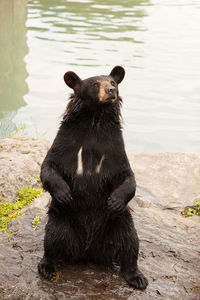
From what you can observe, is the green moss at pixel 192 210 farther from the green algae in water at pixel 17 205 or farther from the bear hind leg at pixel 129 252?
the bear hind leg at pixel 129 252

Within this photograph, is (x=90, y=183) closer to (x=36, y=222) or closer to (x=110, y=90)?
(x=110, y=90)

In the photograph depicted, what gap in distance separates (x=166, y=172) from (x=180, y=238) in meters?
2.98

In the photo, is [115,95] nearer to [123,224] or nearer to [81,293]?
[123,224]

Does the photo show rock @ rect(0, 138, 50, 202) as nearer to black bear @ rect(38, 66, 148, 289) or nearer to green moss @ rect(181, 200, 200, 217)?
green moss @ rect(181, 200, 200, 217)

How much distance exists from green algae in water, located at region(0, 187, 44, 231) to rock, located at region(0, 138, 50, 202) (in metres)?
0.11

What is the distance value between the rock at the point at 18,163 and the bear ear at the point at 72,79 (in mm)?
2454

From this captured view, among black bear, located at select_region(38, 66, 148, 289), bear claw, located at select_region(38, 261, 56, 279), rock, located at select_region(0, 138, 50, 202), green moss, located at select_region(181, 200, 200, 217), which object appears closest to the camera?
black bear, located at select_region(38, 66, 148, 289)

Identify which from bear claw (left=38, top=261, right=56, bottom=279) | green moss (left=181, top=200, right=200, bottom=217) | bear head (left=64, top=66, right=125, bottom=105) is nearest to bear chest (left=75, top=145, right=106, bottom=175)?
bear head (left=64, top=66, right=125, bottom=105)

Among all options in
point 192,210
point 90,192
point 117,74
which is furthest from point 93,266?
point 192,210

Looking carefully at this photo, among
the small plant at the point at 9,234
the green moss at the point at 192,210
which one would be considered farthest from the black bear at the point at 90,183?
the green moss at the point at 192,210

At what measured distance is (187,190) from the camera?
276 inches

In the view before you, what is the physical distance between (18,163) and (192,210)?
239 centimetres

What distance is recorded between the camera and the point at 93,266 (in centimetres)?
388

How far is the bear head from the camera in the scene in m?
3.47
